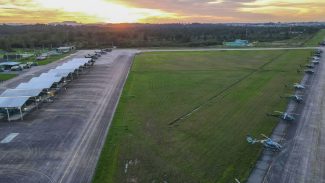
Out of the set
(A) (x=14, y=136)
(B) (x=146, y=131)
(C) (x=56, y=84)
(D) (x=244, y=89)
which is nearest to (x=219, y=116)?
(B) (x=146, y=131)

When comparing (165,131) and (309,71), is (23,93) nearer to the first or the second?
(165,131)

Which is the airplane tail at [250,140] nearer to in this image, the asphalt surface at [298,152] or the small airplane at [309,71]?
the asphalt surface at [298,152]

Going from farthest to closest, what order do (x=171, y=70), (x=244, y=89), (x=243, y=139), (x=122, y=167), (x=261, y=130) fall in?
1. (x=171, y=70)
2. (x=244, y=89)
3. (x=261, y=130)
4. (x=243, y=139)
5. (x=122, y=167)

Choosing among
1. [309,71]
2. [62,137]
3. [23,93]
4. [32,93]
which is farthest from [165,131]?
[309,71]

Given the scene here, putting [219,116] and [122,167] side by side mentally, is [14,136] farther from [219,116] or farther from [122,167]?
[219,116]

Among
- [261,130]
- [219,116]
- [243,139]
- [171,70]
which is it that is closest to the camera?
[243,139]

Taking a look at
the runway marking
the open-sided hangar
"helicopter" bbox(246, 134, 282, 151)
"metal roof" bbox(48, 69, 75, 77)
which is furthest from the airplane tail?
"metal roof" bbox(48, 69, 75, 77)

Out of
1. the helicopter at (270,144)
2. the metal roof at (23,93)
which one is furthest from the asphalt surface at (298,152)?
the metal roof at (23,93)
